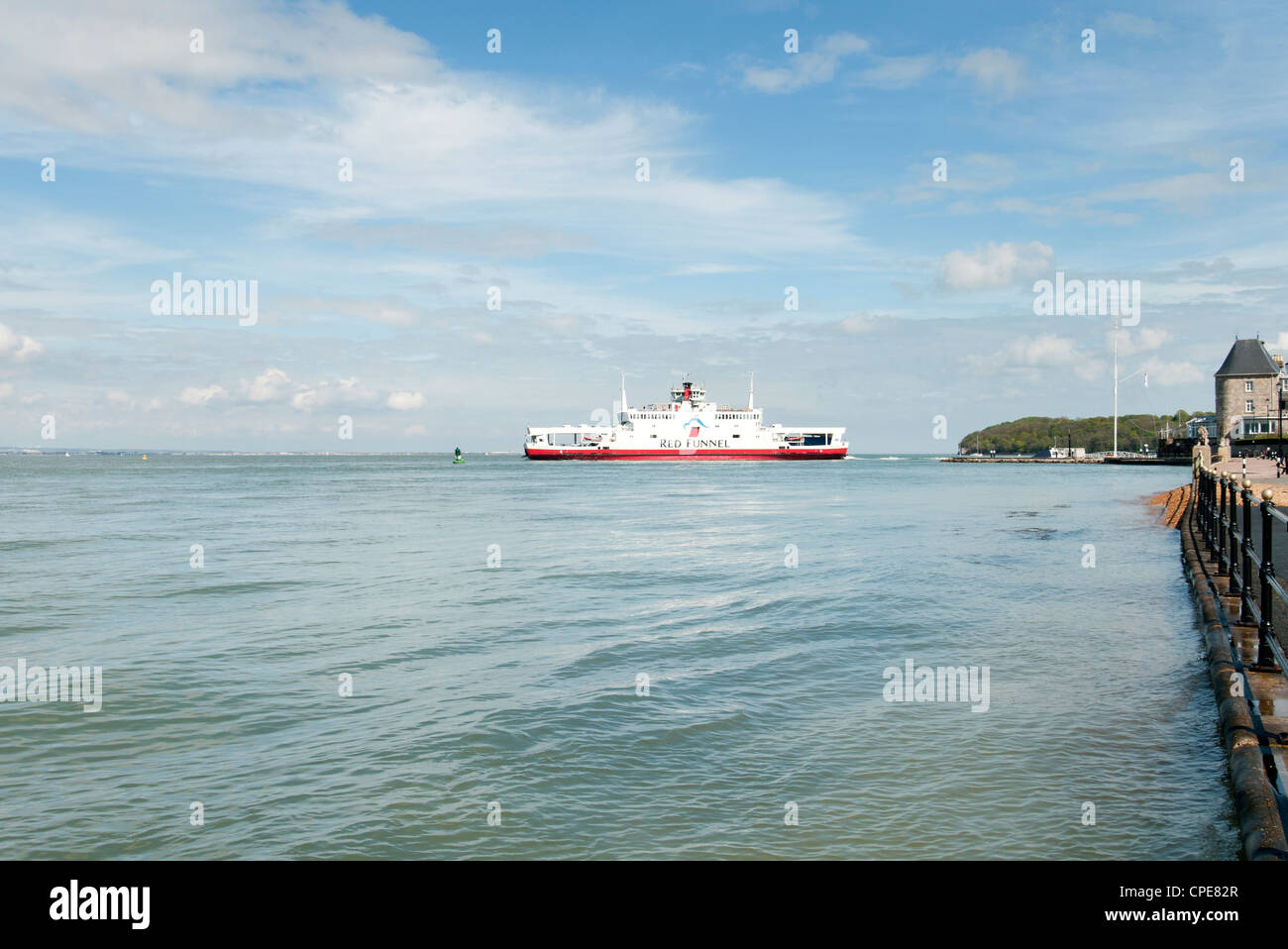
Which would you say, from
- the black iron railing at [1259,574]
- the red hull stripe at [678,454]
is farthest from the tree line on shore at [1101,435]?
the black iron railing at [1259,574]

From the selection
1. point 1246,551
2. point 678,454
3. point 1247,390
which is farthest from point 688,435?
point 1246,551

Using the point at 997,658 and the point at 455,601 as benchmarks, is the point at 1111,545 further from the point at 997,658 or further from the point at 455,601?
the point at 455,601

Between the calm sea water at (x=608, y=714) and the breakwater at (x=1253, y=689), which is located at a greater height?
the breakwater at (x=1253, y=689)

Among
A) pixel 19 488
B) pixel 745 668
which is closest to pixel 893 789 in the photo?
pixel 745 668

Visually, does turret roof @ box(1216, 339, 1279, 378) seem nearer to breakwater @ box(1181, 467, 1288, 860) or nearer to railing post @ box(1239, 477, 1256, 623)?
breakwater @ box(1181, 467, 1288, 860)

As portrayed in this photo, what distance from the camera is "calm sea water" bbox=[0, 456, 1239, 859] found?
5.35m

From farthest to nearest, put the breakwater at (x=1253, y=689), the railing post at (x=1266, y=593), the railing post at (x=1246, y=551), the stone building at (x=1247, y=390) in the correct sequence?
1. the stone building at (x=1247, y=390)
2. the railing post at (x=1246, y=551)
3. the railing post at (x=1266, y=593)
4. the breakwater at (x=1253, y=689)

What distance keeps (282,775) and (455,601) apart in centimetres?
793

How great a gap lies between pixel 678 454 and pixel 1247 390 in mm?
67619

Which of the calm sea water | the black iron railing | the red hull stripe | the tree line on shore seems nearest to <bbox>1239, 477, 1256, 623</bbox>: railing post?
the black iron railing

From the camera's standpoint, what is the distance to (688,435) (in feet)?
403

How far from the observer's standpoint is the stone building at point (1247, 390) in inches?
3327

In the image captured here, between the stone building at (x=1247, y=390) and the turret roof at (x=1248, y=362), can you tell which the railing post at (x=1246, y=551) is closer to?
the stone building at (x=1247, y=390)

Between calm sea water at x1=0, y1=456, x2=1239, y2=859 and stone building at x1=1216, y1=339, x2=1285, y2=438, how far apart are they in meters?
82.5
